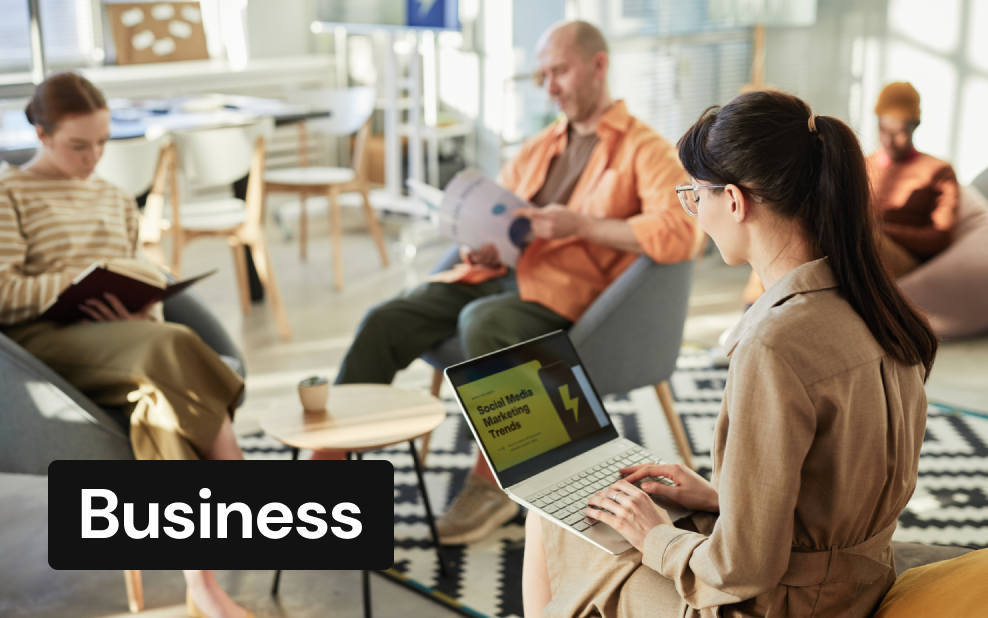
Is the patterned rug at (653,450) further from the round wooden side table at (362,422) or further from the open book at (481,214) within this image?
the open book at (481,214)

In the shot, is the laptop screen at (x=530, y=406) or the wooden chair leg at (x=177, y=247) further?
the wooden chair leg at (x=177, y=247)

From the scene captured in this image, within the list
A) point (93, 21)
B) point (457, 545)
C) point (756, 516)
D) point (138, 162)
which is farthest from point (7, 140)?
point (756, 516)

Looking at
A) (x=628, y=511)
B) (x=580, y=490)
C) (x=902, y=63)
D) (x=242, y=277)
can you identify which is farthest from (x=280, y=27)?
(x=628, y=511)

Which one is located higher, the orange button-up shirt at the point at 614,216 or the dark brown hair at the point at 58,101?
the dark brown hair at the point at 58,101

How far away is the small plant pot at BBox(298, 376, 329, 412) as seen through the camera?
1952mm

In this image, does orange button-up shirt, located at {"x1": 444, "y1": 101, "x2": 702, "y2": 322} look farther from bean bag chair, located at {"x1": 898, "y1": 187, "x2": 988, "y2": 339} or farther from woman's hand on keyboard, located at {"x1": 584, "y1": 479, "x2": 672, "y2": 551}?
bean bag chair, located at {"x1": 898, "y1": 187, "x2": 988, "y2": 339}

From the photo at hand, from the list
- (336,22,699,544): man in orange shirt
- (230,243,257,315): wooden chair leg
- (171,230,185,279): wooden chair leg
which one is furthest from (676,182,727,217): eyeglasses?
(230,243,257,315): wooden chair leg

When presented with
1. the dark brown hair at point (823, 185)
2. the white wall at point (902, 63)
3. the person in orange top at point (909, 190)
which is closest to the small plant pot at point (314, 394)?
the dark brown hair at point (823, 185)

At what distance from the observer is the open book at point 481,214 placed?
2.42m

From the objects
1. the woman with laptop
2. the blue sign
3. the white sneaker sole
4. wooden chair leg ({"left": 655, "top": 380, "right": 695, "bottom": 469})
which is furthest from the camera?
the blue sign

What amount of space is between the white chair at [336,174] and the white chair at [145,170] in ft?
2.71

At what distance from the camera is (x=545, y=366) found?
1576 millimetres

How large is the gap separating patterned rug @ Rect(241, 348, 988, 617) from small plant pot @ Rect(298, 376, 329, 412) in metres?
0.45

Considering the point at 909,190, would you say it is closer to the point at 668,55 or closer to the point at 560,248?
the point at 560,248
